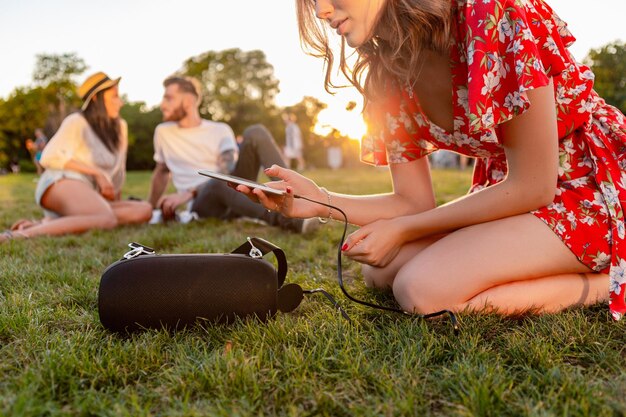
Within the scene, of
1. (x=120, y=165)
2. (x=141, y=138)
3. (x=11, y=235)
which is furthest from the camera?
(x=141, y=138)

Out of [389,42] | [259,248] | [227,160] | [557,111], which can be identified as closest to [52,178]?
[227,160]

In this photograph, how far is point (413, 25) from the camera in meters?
1.87

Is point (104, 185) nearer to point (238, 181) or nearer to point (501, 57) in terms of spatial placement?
point (238, 181)

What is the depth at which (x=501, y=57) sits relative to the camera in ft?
5.91

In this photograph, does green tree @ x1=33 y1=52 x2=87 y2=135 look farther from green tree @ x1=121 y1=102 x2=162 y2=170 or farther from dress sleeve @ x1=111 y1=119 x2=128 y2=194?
dress sleeve @ x1=111 y1=119 x2=128 y2=194

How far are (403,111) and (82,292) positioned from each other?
1.73 m

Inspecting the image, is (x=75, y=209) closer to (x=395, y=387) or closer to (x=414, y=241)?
(x=414, y=241)

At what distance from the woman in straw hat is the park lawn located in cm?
253

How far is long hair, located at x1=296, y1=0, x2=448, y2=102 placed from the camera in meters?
1.85

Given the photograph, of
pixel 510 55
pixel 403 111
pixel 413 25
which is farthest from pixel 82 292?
pixel 510 55

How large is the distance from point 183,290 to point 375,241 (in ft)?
2.65

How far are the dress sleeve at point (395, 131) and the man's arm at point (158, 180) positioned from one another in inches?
156

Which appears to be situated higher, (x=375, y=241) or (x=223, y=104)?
(x=223, y=104)

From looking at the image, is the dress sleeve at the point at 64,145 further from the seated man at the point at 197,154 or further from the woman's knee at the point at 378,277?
the woman's knee at the point at 378,277
